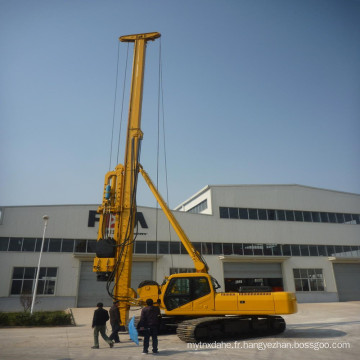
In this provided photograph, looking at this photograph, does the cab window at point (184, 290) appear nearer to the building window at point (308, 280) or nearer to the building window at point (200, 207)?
the building window at point (200, 207)

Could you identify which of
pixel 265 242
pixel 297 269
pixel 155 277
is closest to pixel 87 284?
pixel 155 277

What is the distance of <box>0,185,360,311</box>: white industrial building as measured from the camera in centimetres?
2370

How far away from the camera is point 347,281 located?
30297 millimetres

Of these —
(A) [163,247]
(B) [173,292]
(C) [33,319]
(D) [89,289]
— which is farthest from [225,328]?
(D) [89,289]

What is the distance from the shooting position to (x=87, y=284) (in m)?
24.4

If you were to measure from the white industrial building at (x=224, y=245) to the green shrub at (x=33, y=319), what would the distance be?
900cm

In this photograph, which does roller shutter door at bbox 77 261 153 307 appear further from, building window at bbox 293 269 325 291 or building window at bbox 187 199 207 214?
building window at bbox 293 269 325 291

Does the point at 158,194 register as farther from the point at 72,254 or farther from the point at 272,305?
the point at 72,254

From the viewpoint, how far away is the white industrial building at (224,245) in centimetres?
2370

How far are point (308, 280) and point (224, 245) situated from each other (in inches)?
357

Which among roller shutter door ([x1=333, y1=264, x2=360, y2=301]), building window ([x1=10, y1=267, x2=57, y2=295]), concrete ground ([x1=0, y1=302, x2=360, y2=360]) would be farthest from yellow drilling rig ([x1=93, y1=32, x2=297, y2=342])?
roller shutter door ([x1=333, y1=264, x2=360, y2=301])

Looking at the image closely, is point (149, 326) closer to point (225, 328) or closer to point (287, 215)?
point (225, 328)

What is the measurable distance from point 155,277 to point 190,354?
18.3 meters

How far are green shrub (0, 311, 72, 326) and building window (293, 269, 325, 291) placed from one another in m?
21.9
